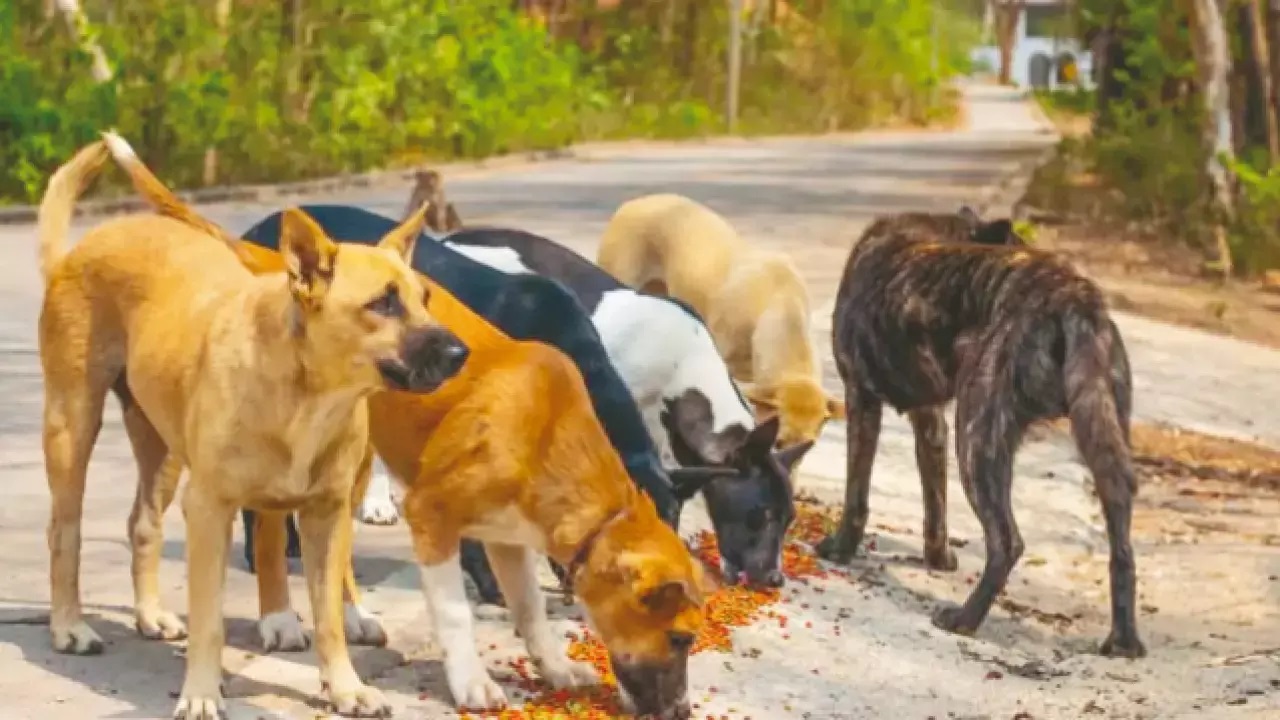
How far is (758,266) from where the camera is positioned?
10.7 m

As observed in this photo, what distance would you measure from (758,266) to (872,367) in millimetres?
1499

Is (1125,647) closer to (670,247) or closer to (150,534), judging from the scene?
(150,534)

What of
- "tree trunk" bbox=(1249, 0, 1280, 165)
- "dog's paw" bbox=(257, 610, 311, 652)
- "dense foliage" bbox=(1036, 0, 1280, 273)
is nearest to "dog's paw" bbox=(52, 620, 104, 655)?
"dog's paw" bbox=(257, 610, 311, 652)

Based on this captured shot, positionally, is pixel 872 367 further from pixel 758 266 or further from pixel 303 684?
pixel 303 684

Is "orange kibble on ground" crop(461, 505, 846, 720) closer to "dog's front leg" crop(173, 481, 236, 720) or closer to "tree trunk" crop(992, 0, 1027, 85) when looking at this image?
"dog's front leg" crop(173, 481, 236, 720)

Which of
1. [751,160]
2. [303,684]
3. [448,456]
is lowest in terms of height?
[751,160]

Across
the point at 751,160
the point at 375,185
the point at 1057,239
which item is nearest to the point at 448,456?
the point at 1057,239

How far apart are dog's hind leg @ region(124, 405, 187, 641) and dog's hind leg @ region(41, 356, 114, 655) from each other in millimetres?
201

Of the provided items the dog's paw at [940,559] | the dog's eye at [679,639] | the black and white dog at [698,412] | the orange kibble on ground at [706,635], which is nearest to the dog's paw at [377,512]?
the black and white dog at [698,412]

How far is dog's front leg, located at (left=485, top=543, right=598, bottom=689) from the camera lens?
674 cm

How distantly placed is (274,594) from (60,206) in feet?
4.56

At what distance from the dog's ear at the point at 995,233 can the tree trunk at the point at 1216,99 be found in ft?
36.0

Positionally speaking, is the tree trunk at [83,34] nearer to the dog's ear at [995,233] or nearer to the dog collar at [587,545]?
the dog's ear at [995,233]

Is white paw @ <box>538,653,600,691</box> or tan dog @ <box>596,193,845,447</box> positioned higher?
tan dog @ <box>596,193,845,447</box>
